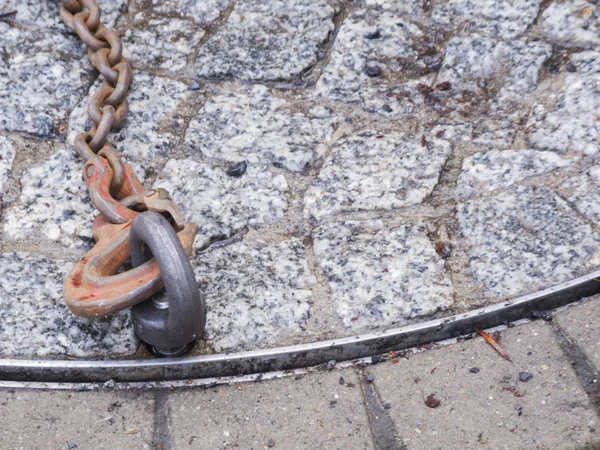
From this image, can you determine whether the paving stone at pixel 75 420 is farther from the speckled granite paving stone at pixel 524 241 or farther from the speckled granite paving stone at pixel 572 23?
the speckled granite paving stone at pixel 572 23

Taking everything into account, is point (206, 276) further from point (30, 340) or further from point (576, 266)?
point (576, 266)

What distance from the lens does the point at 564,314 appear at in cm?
174

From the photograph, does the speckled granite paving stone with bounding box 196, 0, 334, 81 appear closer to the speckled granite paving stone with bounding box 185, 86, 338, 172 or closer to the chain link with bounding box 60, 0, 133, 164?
the speckled granite paving stone with bounding box 185, 86, 338, 172

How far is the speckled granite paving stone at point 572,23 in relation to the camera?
2.32 m

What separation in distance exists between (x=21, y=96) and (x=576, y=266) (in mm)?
1758

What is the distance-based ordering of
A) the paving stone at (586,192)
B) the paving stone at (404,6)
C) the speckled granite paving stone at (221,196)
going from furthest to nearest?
the paving stone at (404,6)
the speckled granite paving stone at (221,196)
the paving stone at (586,192)

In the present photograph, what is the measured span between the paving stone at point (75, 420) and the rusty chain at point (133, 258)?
0.16m

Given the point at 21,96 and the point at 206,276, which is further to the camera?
the point at 21,96

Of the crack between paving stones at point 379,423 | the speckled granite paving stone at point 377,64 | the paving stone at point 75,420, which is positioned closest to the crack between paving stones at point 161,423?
the paving stone at point 75,420

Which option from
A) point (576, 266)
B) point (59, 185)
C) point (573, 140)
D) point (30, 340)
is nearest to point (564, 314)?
point (576, 266)

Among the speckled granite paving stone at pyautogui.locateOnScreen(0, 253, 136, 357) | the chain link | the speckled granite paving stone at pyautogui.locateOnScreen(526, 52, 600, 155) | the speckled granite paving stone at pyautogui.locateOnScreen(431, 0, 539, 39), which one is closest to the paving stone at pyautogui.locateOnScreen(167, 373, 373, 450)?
the speckled granite paving stone at pyautogui.locateOnScreen(0, 253, 136, 357)

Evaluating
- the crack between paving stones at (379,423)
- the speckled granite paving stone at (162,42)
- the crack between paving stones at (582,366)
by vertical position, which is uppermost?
the crack between paving stones at (582,366)

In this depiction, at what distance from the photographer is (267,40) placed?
2500 millimetres

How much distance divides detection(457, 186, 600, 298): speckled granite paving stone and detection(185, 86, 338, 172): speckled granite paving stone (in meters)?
0.52
